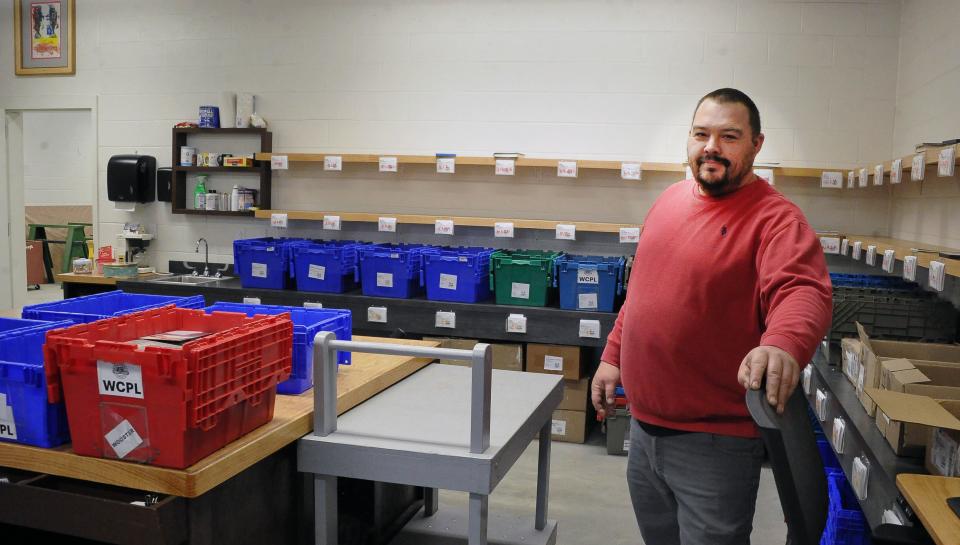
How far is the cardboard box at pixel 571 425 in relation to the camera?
4.91 metres

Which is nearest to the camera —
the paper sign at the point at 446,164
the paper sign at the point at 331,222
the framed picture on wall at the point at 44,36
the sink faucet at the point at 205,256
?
the paper sign at the point at 446,164

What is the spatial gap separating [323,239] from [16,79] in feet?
10.5

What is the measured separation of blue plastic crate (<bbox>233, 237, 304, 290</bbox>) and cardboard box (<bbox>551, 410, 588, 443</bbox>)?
7.01 feet

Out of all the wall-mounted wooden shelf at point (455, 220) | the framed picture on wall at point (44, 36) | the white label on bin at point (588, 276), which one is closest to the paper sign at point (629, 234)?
the wall-mounted wooden shelf at point (455, 220)

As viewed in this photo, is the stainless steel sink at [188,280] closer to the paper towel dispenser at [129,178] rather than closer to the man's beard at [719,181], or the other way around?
the paper towel dispenser at [129,178]

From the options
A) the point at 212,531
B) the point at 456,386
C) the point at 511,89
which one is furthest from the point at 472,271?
the point at 212,531

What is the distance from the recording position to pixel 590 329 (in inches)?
188

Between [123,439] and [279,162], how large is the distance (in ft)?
13.7

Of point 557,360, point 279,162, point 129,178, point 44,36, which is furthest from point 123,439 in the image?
point 44,36

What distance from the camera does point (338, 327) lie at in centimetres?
274

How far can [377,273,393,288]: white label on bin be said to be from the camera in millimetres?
5156

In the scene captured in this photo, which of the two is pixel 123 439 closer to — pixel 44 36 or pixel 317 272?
pixel 317 272

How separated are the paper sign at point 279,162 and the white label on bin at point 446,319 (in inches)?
69.1

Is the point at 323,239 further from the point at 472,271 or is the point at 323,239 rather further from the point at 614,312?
the point at 614,312
